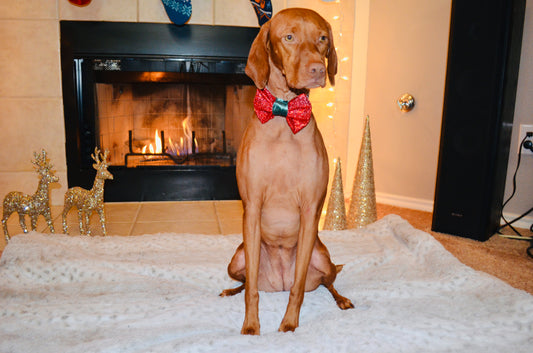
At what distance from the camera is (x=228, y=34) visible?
2.95m

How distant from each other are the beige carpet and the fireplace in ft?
5.37

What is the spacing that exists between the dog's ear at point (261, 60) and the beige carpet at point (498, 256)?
140cm

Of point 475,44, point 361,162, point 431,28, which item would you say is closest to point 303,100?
point 361,162

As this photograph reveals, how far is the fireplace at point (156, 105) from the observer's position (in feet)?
9.38

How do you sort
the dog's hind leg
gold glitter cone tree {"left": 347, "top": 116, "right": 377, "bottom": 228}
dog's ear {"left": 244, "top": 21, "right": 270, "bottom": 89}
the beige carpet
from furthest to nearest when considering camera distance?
gold glitter cone tree {"left": 347, "top": 116, "right": 377, "bottom": 228} → the beige carpet → the dog's hind leg → dog's ear {"left": 244, "top": 21, "right": 270, "bottom": 89}

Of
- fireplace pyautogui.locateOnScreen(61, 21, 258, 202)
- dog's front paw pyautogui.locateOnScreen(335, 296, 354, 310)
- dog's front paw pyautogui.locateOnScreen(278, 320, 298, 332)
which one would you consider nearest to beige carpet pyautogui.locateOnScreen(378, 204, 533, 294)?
dog's front paw pyautogui.locateOnScreen(335, 296, 354, 310)

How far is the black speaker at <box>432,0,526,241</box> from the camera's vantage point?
208cm

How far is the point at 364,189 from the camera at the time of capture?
2.27 m

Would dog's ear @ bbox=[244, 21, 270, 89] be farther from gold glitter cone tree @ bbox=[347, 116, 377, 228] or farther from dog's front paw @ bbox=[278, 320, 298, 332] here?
gold glitter cone tree @ bbox=[347, 116, 377, 228]

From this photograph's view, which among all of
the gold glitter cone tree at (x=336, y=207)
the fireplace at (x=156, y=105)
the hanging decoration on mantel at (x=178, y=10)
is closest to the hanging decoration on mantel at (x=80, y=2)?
the fireplace at (x=156, y=105)

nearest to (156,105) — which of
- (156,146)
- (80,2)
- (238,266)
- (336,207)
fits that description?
(156,146)

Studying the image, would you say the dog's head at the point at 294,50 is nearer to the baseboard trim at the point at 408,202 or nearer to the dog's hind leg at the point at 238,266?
the dog's hind leg at the point at 238,266

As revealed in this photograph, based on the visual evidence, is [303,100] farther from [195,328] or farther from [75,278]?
[75,278]

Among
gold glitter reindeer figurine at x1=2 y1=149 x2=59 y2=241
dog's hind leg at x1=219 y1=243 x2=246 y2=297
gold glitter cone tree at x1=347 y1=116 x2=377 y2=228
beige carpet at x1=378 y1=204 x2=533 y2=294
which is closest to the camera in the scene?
dog's hind leg at x1=219 y1=243 x2=246 y2=297
